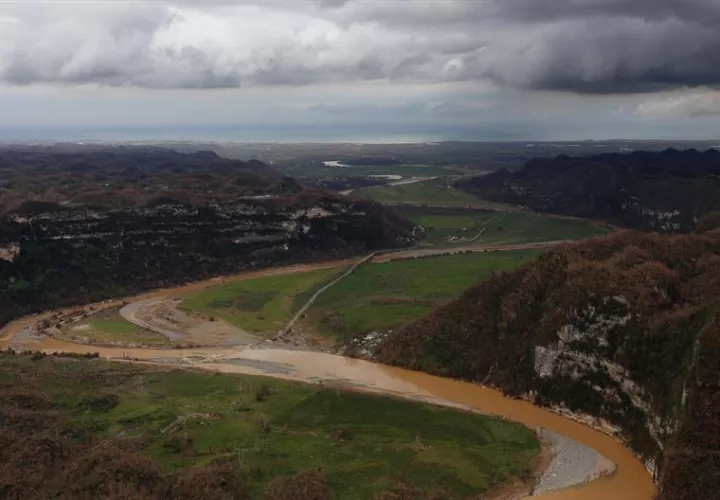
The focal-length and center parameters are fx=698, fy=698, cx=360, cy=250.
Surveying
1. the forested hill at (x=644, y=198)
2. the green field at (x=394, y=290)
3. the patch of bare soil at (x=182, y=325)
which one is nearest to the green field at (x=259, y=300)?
the patch of bare soil at (x=182, y=325)

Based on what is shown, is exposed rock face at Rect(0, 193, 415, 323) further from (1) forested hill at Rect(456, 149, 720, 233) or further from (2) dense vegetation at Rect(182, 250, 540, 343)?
(1) forested hill at Rect(456, 149, 720, 233)

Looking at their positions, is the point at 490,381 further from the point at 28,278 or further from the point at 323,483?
the point at 28,278

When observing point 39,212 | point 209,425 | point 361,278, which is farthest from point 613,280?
point 39,212

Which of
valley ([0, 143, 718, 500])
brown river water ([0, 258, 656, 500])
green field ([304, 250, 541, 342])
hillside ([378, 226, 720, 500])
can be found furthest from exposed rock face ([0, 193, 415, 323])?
hillside ([378, 226, 720, 500])

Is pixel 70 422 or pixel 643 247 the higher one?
pixel 643 247

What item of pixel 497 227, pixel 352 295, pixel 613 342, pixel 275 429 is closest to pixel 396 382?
pixel 275 429

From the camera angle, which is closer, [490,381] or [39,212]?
[490,381]
